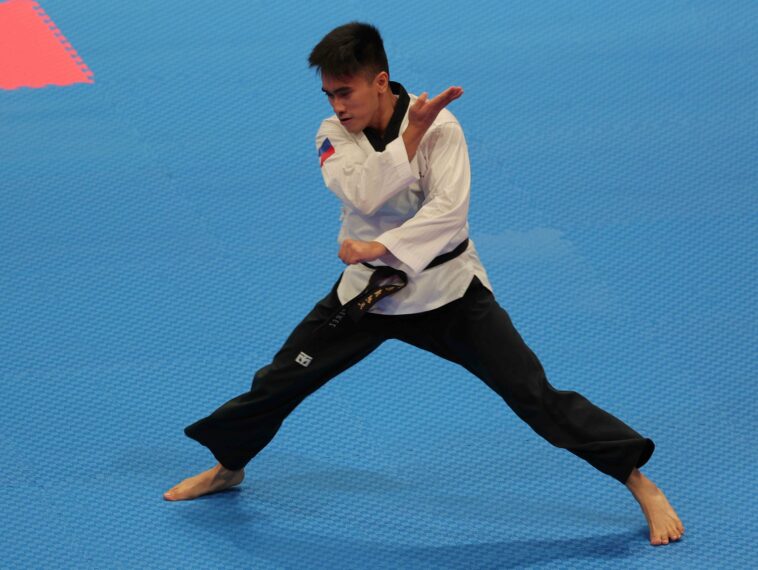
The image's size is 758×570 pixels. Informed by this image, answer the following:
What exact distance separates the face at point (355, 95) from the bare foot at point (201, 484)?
1004 mm

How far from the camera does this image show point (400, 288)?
253cm

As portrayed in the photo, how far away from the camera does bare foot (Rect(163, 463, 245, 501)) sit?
2893 millimetres

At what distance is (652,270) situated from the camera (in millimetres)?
3777

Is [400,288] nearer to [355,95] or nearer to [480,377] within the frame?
[480,377]

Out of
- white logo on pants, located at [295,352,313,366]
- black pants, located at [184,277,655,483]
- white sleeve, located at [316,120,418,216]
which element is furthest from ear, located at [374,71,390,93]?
white logo on pants, located at [295,352,313,366]

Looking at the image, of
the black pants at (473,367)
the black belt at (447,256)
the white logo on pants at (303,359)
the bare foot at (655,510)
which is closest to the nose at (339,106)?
the black belt at (447,256)

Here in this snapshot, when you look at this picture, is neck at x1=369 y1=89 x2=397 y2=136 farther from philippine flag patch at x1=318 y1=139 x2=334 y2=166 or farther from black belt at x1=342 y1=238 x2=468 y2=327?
black belt at x1=342 y1=238 x2=468 y2=327

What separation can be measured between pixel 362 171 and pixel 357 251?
0.62 feet

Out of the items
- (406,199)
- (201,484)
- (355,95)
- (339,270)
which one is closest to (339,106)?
(355,95)

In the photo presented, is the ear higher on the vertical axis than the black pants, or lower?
higher

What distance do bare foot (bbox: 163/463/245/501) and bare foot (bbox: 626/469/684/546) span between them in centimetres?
102

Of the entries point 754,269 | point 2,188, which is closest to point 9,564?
point 2,188

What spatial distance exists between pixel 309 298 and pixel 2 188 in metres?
1.35

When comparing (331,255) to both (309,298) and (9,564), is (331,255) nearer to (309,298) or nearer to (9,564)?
(309,298)
